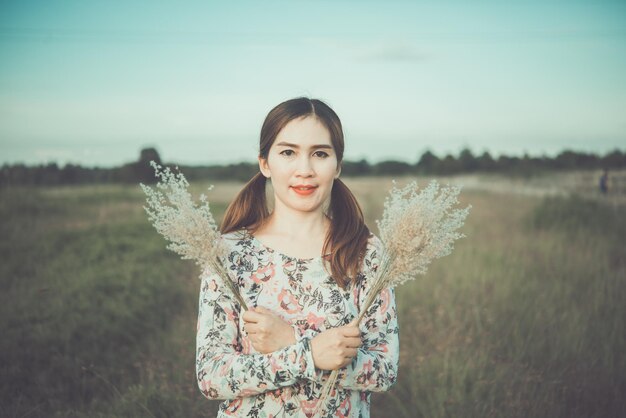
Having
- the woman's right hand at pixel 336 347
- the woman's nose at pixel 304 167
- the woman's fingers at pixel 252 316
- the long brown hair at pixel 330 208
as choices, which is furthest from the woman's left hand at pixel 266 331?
the woman's nose at pixel 304 167

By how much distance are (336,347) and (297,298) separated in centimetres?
36

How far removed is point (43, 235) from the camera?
8.10 m

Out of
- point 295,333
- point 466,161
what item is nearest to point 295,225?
point 295,333

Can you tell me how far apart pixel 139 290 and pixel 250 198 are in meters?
4.30

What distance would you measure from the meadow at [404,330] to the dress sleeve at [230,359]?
3.97ft

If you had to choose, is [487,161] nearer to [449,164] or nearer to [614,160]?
[449,164]

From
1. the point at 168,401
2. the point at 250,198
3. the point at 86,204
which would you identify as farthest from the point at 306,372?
the point at 86,204

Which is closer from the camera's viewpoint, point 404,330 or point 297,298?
point 297,298

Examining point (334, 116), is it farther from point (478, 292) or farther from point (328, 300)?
point (478, 292)

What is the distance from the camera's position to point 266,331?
1627 millimetres

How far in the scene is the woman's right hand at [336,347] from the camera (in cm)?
157

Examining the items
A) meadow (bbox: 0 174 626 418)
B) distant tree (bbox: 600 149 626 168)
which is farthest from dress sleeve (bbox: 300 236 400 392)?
distant tree (bbox: 600 149 626 168)

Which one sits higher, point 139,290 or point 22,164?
point 22,164

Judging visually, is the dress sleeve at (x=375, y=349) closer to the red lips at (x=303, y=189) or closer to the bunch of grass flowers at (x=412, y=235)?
the bunch of grass flowers at (x=412, y=235)
